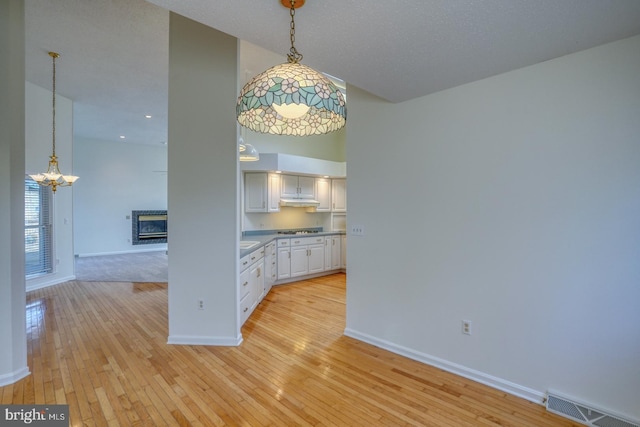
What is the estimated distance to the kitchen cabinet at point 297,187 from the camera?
19.3 feet

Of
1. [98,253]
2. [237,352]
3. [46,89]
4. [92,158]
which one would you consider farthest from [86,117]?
[237,352]

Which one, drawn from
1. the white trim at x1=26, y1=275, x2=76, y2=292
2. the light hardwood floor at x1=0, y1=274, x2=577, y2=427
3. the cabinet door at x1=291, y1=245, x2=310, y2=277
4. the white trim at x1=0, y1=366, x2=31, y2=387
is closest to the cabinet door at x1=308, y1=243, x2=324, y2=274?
the cabinet door at x1=291, y1=245, x2=310, y2=277

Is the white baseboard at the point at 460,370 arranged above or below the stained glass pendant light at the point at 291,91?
below

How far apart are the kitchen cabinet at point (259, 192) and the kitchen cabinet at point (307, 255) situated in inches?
33.2

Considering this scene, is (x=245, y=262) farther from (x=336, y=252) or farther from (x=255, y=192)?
(x=336, y=252)

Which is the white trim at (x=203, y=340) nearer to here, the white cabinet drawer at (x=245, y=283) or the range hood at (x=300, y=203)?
the white cabinet drawer at (x=245, y=283)

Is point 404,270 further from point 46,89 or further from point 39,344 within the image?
point 46,89

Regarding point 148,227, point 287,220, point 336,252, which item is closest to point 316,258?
point 336,252

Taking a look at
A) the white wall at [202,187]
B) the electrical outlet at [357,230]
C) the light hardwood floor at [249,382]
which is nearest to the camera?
the light hardwood floor at [249,382]

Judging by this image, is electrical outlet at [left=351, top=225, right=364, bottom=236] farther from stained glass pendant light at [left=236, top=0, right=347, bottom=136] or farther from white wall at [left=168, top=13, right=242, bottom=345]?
stained glass pendant light at [left=236, top=0, right=347, bottom=136]

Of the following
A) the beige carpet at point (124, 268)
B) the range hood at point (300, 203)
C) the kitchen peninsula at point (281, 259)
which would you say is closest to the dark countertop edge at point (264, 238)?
the kitchen peninsula at point (281, 259)

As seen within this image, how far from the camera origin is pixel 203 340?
9.88 feet

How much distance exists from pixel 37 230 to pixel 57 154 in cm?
143

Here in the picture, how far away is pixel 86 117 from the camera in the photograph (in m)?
6.58
